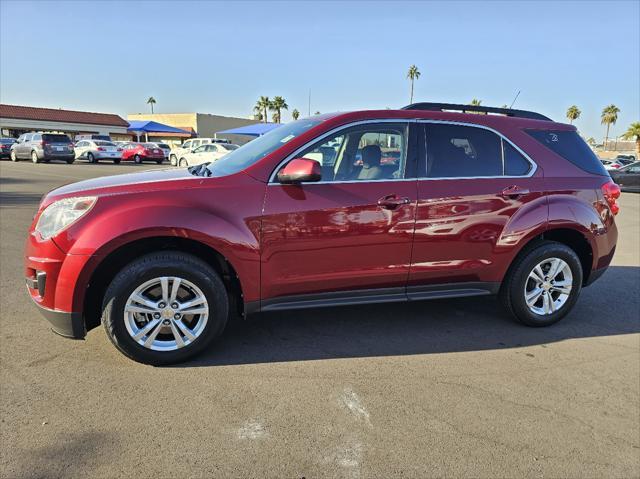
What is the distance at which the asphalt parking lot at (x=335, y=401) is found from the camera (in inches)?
94.7

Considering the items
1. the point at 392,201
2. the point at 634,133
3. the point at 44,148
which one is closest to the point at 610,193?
the point at 392,201

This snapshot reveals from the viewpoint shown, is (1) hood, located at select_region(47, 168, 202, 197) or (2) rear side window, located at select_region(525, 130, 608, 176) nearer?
(1) hood, located at select_region(47, 168, 202, 197)

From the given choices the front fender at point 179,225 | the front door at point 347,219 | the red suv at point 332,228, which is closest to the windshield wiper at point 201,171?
the red suv at point 332,228

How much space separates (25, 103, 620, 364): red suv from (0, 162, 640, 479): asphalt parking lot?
1.17ft

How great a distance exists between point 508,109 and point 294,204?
2514 mm

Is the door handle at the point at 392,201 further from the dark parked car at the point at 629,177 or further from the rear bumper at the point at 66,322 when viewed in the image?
the dark parked car at the point at 629,177

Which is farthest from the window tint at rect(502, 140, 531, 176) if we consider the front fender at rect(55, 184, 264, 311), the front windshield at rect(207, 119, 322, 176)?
the front fender at rect(55, 184, 264, 311)

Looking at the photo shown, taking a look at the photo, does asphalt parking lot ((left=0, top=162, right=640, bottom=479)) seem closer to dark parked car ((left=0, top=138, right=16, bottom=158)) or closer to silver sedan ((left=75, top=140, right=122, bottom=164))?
silver sedan ((left=75, top=140, right=122, bottom=164))

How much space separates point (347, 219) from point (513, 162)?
171cm

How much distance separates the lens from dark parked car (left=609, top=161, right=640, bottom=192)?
20.0m

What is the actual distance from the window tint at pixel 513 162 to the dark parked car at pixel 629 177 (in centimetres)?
1956

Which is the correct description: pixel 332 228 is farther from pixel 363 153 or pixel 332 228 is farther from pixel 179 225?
pixel 179 225

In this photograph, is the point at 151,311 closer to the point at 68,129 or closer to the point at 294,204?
the point at 294,204

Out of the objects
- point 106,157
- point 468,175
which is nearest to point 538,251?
point 468,175
